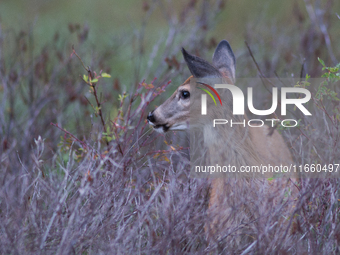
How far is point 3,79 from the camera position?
6188 millimetres

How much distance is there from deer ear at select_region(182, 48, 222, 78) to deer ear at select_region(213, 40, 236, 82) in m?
0.52

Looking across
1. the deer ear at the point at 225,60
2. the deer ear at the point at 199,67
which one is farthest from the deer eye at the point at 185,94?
the deer ear at the point at 225,60

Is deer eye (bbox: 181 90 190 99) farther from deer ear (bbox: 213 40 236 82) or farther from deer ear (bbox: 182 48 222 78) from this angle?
deer ear (bbox: 213 40 236 82)

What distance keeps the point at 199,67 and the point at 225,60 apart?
0.79 m

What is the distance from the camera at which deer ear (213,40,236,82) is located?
4363mm

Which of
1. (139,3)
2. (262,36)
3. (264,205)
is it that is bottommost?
(264,205)

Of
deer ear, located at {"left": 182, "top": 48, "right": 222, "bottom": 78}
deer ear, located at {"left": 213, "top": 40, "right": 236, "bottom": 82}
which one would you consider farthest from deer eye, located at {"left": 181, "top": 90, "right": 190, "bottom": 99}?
deer ear, located at {"left": 213, "top": 40, "right": 236, "bottom": 82}

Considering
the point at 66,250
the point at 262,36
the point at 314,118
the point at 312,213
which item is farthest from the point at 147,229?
the point at 262,36

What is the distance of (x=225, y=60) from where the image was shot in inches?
175

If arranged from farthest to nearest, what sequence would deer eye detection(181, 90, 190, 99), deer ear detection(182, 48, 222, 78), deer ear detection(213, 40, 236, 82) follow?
deer ear detection(213, 40, 236, 82) → deer eye detection(181, 90, 190, 99) → deer ear detection(182, 48, 222, 78)

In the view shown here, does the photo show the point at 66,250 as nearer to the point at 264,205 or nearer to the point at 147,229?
the point at 147,229

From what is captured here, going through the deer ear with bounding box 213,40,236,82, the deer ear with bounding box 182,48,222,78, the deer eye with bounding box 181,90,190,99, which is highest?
the deer ear with bounding box 213,40,236,82

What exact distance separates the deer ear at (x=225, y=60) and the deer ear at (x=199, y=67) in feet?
1.72

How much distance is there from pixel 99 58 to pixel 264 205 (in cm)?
505
